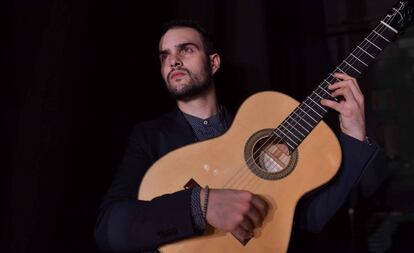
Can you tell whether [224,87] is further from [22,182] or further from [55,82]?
[22,182]

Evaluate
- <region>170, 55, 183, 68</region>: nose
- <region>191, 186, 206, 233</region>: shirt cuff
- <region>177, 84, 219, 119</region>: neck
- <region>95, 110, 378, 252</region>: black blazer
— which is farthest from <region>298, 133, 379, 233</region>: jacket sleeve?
<region>170, 55, 183, 68</region>: nose

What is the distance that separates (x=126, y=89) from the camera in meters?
1.55

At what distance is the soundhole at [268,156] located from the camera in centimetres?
102

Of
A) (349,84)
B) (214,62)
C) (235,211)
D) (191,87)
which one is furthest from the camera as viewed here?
(214,62)

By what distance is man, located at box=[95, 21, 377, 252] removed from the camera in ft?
3.14

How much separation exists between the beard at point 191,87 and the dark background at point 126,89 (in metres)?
0.29

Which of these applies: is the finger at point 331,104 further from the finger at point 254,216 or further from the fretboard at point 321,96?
the finger at point 254,216

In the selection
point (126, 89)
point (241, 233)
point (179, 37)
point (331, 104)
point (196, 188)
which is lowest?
point (241, 233)

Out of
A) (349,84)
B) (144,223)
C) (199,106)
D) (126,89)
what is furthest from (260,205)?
(126,89)

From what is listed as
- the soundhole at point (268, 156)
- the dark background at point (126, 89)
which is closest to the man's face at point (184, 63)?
the dark background at point (126, 89)

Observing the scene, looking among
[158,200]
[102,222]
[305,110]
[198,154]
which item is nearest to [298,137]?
[305,110]

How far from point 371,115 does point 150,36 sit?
1082 mm

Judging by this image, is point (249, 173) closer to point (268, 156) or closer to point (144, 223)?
point (268, 156)

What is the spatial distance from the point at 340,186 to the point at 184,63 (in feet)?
2.16
